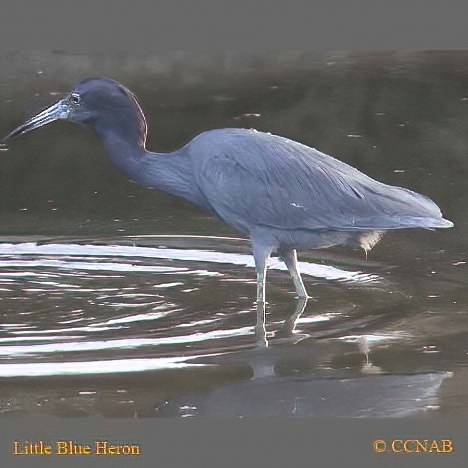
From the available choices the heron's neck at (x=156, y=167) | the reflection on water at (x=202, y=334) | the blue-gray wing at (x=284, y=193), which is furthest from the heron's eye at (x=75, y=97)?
the reflection on water at (x=202, y=334)

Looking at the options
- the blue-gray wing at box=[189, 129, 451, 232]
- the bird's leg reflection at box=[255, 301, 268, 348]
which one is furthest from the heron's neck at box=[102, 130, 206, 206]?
the bird's leg reflection at box=[255, 301, 268, 348]

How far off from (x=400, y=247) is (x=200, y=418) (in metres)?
4.09

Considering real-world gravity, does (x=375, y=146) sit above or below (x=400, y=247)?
above

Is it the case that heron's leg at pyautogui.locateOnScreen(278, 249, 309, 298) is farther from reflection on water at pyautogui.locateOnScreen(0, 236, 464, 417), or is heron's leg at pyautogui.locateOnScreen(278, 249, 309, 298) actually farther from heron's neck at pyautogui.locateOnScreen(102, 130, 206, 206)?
heron's neck at pyautogui.locateOnScreen(102, 130, 206, 206)

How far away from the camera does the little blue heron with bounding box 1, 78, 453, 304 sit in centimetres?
816

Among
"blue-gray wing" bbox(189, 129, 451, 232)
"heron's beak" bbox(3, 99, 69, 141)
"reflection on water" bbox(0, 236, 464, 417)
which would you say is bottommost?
"reflection on water" bbox(0, 236, 464, 417)

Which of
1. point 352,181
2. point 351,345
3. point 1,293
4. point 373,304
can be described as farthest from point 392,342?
point 1,293

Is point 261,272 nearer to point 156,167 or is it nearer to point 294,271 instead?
point 294,271

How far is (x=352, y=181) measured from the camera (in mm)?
8328

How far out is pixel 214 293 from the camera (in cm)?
834

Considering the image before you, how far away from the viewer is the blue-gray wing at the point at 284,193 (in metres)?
8.15

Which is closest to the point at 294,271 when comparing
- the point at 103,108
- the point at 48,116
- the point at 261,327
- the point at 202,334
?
the point at 261,327

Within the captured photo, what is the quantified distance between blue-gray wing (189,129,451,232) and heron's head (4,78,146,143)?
0.49 metres

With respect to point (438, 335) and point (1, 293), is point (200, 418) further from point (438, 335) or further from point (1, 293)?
point (1, 293)
